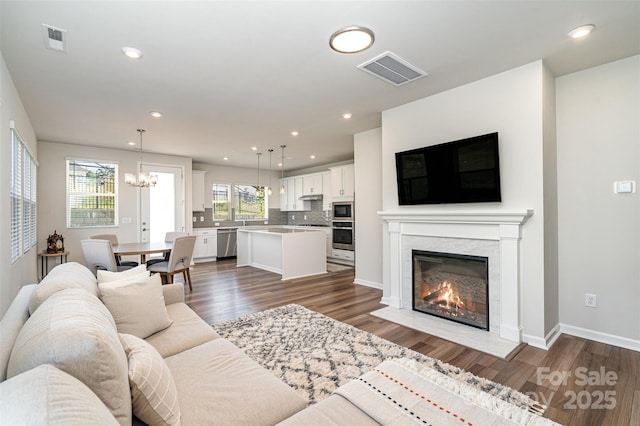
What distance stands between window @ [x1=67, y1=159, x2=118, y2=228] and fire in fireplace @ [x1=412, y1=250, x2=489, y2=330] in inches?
236

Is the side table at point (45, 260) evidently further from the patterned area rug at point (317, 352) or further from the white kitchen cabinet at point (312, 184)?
the white kitchen cabinet at point (312, 184)

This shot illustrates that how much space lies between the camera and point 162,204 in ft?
22.0

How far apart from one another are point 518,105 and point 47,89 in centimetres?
488

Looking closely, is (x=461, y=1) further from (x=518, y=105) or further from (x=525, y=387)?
(x=525, y=387)

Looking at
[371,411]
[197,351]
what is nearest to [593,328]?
[371,411]

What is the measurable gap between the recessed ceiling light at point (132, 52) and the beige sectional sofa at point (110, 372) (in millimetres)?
1775

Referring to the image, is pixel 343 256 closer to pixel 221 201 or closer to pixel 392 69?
pixel 221 201

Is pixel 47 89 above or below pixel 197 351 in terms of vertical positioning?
above

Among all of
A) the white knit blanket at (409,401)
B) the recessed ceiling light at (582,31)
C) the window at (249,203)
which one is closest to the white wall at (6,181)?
the white knit blanket at (409,401)

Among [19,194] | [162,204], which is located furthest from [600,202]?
[162,204]

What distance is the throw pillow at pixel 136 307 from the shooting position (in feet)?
6.00

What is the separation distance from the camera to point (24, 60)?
260 cm

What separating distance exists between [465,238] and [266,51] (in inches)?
107

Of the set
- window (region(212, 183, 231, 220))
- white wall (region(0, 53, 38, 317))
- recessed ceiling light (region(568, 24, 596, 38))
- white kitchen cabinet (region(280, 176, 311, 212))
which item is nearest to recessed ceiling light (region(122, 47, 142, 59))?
white wall (region(0, 53, 38, 317))
